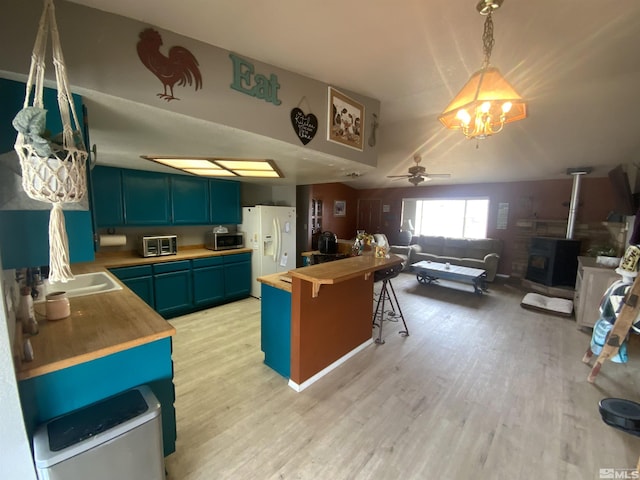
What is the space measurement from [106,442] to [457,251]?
22.1ft

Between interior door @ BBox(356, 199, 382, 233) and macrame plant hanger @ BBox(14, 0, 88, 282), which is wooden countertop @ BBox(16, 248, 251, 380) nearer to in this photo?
macrame plant hanger @ BBox(14, 0, 88, 282)

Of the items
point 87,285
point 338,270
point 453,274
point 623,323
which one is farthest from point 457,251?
point 87,285

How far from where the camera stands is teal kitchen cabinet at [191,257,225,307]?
371 centimetres

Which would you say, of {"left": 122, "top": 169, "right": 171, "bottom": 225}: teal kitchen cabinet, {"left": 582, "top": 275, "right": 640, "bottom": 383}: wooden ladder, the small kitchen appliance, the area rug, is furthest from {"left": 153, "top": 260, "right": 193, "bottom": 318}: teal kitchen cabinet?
the area rug

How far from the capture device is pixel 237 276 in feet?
13.8

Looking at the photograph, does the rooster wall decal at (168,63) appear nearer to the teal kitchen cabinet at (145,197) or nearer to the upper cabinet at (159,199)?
the upper cabinet at (159,199)

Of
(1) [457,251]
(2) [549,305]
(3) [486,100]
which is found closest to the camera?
(3) [486,100]

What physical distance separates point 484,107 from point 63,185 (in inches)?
83.0

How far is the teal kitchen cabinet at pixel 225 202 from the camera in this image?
4.11 metres

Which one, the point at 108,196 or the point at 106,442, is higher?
the point at 108,196

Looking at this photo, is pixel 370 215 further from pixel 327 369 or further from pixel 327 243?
pixel 327 369

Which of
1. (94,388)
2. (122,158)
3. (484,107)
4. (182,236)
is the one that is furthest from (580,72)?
(182,236)

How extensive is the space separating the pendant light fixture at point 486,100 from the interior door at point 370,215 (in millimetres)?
6312

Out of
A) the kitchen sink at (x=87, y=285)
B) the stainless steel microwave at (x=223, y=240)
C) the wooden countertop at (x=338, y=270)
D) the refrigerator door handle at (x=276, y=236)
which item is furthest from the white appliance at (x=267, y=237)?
the kitchen sink at (x=87, y=285)
